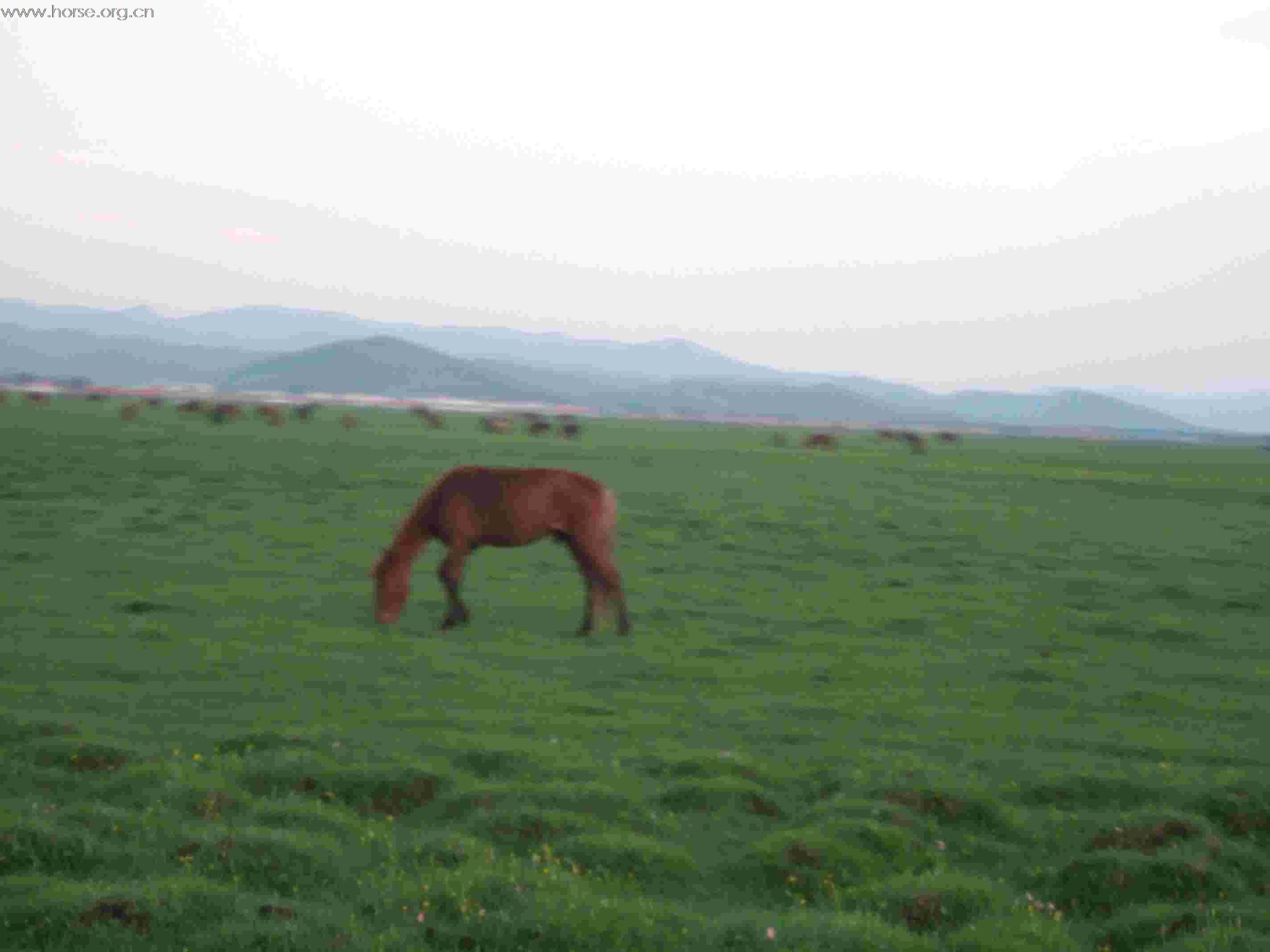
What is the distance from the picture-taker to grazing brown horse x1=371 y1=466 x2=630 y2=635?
13781mm

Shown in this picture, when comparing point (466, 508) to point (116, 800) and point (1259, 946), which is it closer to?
point (116, 800)

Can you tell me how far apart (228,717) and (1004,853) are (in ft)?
19.2

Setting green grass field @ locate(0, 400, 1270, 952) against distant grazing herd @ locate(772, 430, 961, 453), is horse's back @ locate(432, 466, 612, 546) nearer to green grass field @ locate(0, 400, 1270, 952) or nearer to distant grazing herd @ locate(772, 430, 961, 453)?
green grass field @ locate(0, 400, 1270, 952)

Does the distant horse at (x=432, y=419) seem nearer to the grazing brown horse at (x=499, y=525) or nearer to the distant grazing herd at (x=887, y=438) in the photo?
the distant grazing herd at (x=887, y=438)

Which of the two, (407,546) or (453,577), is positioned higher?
(407,546)

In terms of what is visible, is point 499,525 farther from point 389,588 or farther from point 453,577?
point 389,588

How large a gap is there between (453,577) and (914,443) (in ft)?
282

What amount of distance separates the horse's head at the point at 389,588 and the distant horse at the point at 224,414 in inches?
2635

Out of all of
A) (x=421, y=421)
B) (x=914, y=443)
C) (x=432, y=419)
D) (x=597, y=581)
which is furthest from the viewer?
(x=421, y=421)

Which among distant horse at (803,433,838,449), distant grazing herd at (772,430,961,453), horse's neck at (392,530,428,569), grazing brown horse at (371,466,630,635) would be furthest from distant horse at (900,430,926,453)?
horse's neck at (392,530,428,569)

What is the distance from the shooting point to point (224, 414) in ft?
272

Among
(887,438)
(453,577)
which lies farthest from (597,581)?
(887,438)

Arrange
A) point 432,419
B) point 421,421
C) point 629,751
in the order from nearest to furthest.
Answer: point 629,751 → point 432,419 → point 421,421

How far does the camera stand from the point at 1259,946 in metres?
5.85
